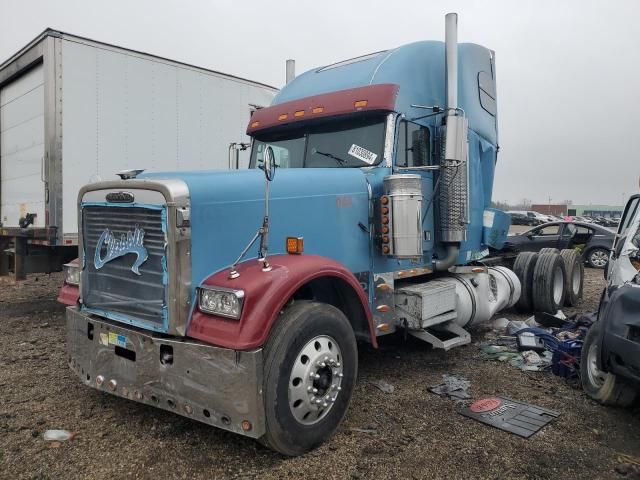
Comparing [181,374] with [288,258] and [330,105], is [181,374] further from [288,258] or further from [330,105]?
[330,105]

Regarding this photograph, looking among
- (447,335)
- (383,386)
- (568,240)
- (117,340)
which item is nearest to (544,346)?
(447,335)

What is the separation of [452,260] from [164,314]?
3.50 m

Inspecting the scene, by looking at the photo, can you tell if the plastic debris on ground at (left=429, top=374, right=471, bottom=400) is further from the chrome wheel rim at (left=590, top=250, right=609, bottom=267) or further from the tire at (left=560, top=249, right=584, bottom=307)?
the chrome wheel rim at (left=590, top=250, right=609, bottom=267)

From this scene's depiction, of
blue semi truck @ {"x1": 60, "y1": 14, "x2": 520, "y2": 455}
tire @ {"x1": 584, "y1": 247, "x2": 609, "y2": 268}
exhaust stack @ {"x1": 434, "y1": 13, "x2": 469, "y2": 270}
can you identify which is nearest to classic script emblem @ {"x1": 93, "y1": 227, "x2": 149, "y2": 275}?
blue semi truck @ {"x1": 60, "y1": 14, "x2": 520, "y2": 455}

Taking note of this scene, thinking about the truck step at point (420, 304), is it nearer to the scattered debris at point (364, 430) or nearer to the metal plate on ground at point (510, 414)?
the metal plate on ground at point (510, 414)

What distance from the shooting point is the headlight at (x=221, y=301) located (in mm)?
3062

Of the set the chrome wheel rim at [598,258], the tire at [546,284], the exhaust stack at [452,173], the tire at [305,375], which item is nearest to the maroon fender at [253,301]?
the tire at [305,375]

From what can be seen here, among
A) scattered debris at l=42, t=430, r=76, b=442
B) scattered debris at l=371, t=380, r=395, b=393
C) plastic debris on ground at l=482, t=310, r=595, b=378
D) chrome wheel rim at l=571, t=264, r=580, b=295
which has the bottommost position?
scattered debris at l=42, t=430, r=76, b=442

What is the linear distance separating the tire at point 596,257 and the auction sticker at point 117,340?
48.1ft

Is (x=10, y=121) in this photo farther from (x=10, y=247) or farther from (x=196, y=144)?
(x=196, y=144)

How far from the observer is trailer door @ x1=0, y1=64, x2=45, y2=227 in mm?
7043

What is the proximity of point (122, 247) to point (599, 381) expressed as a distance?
4198 mm

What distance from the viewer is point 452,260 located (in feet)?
18.7

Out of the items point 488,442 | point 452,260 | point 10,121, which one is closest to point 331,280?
point 488,442
